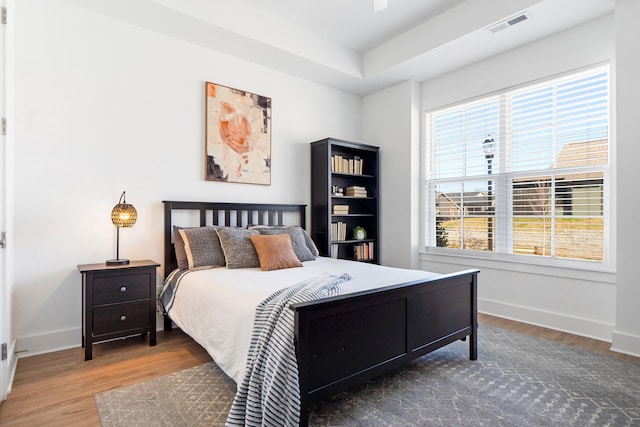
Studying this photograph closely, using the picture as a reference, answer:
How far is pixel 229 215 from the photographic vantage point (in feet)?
12.4

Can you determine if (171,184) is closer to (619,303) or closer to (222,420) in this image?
(222,420)

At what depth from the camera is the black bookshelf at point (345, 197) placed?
4.31 meters

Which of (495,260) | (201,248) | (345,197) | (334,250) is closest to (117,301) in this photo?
(201,248)

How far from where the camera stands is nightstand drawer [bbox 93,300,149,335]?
2672 mm

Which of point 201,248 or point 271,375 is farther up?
point 201,248

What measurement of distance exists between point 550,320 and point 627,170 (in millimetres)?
1543

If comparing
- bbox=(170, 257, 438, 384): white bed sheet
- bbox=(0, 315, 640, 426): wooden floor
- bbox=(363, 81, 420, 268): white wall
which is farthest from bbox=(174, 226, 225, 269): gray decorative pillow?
bbox=(363, 81, 420, 268): white wall

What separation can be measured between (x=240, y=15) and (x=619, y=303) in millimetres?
4145

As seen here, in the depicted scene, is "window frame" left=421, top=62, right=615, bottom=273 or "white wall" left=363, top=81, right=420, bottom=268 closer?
"window frame" left=421, top=62, right=615, bottom=273

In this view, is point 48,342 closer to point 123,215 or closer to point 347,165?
point 123,215

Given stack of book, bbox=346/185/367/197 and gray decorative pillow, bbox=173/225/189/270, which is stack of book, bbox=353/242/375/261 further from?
gray decorative pillow, bbox=173/225/189/270

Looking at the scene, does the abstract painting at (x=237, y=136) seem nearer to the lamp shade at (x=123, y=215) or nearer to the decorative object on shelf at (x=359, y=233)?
the lamp shade at (x=123, y=215)

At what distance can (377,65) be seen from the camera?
14.2 ft

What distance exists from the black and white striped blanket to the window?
2858 mm
